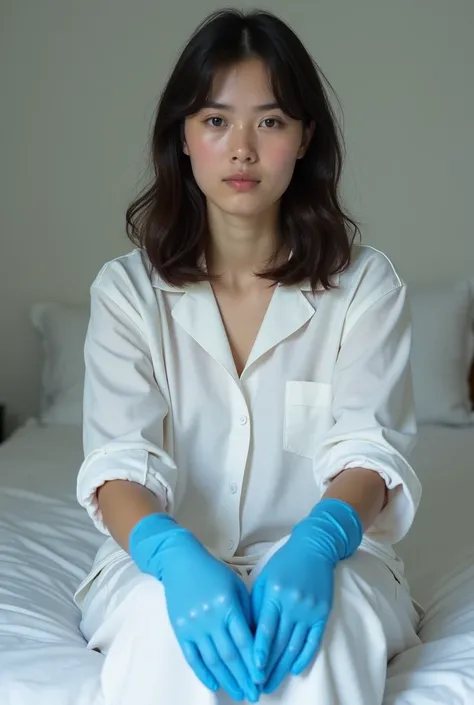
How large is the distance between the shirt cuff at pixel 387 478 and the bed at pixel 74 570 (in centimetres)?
15

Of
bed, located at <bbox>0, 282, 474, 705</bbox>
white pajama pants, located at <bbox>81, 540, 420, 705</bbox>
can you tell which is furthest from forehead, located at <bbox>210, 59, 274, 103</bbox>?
bed, located at <bbox>0, 282, 474, 705</bbox>

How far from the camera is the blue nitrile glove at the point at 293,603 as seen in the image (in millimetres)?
913

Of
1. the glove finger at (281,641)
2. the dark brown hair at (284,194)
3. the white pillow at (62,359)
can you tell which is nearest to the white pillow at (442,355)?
the white pillow at (62,359)

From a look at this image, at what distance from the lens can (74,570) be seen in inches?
57.6

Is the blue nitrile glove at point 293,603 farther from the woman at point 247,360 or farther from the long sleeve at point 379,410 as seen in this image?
the long sleeve at point 379,410

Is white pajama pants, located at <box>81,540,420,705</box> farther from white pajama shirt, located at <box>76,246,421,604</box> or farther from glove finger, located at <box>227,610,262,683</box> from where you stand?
white pajama shirt, located at <box>76,246,421,604</box>

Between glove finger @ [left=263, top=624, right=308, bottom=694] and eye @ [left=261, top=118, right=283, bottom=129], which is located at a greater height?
eye @ [left=261, top=118, right=283, bottom=129]

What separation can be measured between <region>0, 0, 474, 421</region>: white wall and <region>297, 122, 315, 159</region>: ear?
1.40 metres

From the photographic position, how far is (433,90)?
2693 millimetres

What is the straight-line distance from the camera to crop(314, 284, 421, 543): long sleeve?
119cm

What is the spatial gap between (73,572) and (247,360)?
463 millimetres

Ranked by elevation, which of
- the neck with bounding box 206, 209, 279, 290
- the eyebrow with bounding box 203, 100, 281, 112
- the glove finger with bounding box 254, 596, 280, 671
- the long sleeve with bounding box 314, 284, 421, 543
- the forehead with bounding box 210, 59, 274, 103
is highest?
the forehead with bounding box 210, 59, 274, 103

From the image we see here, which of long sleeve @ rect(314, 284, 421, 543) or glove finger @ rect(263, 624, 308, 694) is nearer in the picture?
glove finger @ rect(263, 624, 308, 694)

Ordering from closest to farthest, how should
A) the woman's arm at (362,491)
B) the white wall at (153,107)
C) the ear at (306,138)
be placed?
the woman's arm at (362,491), the ear at (306,138), the white wall at (153,107)
